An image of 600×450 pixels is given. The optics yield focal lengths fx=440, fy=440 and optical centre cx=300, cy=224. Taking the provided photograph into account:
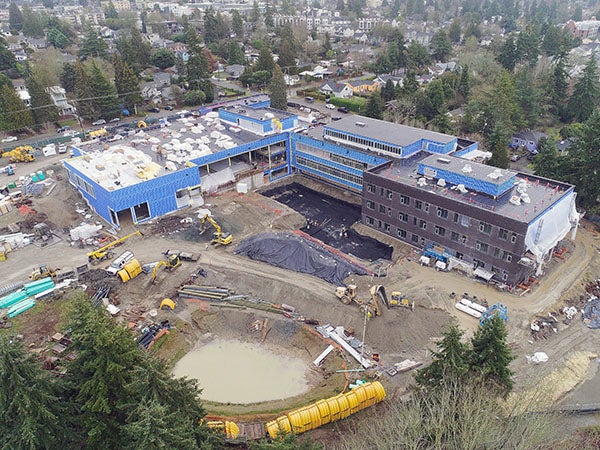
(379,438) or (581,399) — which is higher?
(379,438)

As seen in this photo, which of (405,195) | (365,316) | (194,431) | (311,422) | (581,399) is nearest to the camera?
(194,431)

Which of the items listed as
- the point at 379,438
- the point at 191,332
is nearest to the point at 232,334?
the point at 191,332

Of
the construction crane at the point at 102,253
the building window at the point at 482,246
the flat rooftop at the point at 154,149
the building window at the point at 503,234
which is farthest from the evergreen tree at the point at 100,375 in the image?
the building window at the point at 503,234

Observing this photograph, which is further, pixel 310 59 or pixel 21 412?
pixel 310 59

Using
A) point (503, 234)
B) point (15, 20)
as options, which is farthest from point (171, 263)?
point (15, 20)

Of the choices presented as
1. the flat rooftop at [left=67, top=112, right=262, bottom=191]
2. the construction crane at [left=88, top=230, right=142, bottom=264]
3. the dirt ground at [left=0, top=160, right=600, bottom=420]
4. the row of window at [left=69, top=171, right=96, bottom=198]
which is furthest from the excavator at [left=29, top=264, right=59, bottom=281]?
the row of window at [left=69, top=171, right=96, bottom=198]

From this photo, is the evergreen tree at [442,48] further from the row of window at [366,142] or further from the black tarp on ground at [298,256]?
the black tarp on ground at [298,256]

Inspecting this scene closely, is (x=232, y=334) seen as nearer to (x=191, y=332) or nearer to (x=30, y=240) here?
(x=191, y=332)
